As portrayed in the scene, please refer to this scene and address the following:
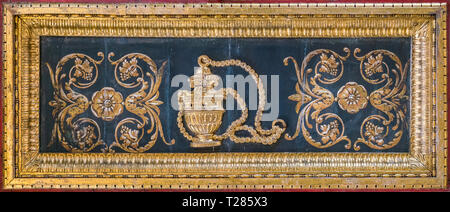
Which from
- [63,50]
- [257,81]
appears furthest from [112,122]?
[257,81]

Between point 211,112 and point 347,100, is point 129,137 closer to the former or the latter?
point 211,112

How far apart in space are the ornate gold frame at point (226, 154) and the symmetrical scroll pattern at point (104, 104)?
6 centimetres

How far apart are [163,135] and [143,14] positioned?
48 cm

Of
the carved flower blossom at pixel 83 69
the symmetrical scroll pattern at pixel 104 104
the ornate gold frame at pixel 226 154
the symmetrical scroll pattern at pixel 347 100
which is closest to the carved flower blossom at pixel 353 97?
the symmetrical scroll pattern at pixel 347 100

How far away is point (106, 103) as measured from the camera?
154 cm

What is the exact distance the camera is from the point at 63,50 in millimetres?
1528

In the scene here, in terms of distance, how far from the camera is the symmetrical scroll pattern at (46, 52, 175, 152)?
1531 mm

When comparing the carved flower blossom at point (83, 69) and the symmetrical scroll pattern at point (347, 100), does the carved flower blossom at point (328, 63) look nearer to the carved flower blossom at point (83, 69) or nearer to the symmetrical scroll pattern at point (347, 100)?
the symmetrical scroll pattern at point (347, 100)

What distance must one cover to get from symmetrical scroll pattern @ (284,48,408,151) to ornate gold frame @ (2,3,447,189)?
54mm

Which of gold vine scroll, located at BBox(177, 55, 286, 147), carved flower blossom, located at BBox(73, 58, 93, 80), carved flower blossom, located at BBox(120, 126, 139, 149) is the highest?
carved flower blossom, located at BBox(73, 58, 93, 80)

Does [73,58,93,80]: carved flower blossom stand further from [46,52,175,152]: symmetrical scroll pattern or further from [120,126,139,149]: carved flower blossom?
[120,126,139,149]: carved flower blossom

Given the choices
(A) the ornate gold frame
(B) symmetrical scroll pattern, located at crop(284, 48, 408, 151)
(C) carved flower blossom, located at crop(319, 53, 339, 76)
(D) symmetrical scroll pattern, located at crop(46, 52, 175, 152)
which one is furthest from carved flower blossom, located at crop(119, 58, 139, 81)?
(C) carved flower blossom, located at crop(319, 53, 339, 76)
